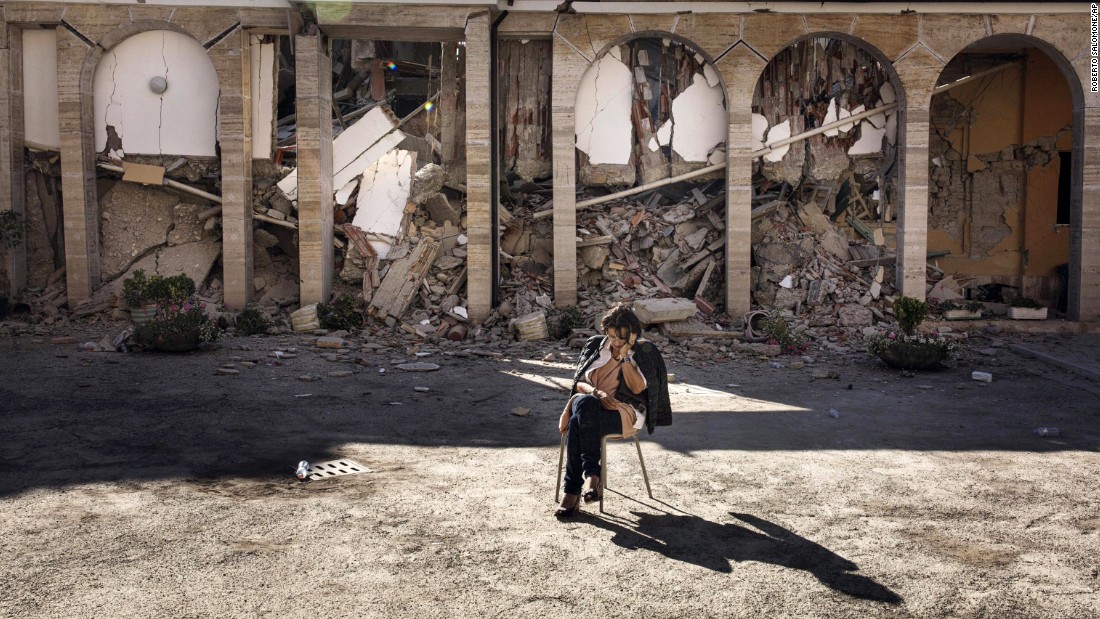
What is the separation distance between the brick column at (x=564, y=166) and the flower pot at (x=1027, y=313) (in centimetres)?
747

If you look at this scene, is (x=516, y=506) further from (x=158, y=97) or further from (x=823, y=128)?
(x=158, y=97)

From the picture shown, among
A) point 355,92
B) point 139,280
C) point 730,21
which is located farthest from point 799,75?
point 139,280

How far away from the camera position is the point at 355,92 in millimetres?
18766

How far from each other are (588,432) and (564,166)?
9.80 meters

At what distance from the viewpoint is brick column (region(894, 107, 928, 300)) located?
15.2 metres

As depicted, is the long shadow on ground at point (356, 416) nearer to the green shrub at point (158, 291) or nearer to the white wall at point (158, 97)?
the green shrub at point (158, 291)

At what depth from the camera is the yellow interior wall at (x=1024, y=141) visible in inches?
675

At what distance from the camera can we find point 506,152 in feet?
51.8

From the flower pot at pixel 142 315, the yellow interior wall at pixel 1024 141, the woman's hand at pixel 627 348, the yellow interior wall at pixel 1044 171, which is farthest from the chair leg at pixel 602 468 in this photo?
the yellow interior wall at pixel 1044 171

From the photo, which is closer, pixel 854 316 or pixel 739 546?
pixel 739 546

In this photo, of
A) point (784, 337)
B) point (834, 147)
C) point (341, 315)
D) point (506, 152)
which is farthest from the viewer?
point (834, 147)

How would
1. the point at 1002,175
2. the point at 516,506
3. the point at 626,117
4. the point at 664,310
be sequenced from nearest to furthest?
1. the point at 516,506
2. the point at 664,310
3. the point at 626,117
4. the point at 1002,175

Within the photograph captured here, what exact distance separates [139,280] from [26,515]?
27.4ft

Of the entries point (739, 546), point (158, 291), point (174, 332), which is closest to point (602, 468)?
point (739, 546)
